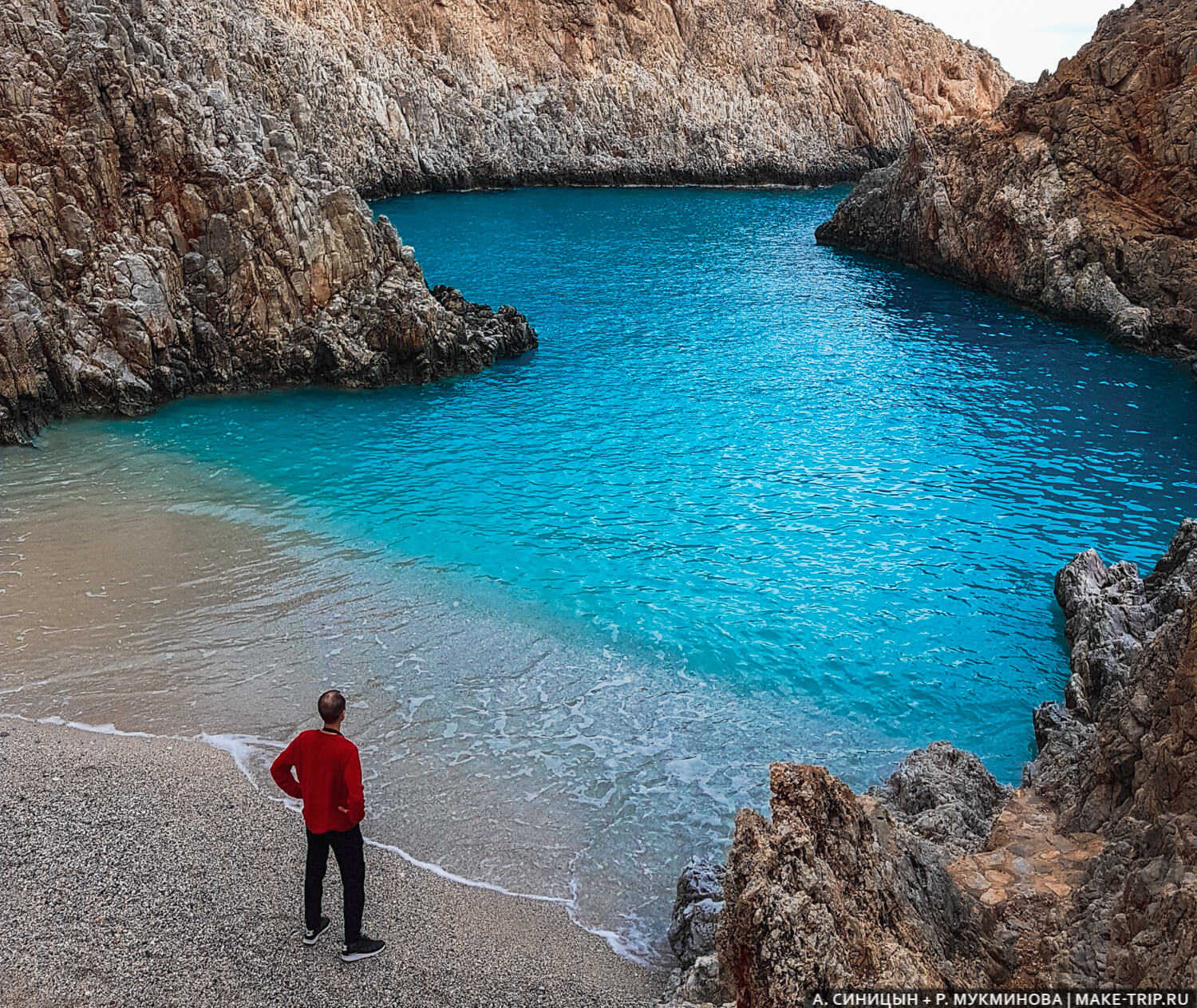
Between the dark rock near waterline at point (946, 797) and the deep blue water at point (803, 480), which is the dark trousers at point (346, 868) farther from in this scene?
the deep blue water at point (803, 480)

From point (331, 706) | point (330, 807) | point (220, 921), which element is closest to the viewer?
point (331, 706)

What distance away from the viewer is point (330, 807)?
28.8 ft

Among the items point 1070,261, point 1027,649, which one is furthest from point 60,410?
point 1070,261

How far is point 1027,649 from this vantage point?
17094 millimetres

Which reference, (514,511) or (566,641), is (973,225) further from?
(566,641)

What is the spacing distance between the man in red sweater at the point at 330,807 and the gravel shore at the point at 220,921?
25cm

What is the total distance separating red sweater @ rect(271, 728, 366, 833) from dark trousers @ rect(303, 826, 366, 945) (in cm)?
15

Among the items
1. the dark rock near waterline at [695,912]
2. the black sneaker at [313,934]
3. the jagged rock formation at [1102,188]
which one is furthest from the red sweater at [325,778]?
the jagged rock formation at [1102,188]

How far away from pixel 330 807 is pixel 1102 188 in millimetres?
42532

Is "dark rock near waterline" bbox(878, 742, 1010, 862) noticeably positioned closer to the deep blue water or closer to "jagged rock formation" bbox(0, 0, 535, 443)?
the deep blue water

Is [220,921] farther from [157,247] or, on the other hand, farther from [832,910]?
[157,247]

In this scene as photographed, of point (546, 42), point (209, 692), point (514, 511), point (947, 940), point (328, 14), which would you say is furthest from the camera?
point (546, 42)

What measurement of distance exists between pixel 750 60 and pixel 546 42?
887 inches

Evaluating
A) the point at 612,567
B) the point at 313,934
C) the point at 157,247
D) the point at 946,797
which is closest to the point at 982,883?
the point at 946,797
